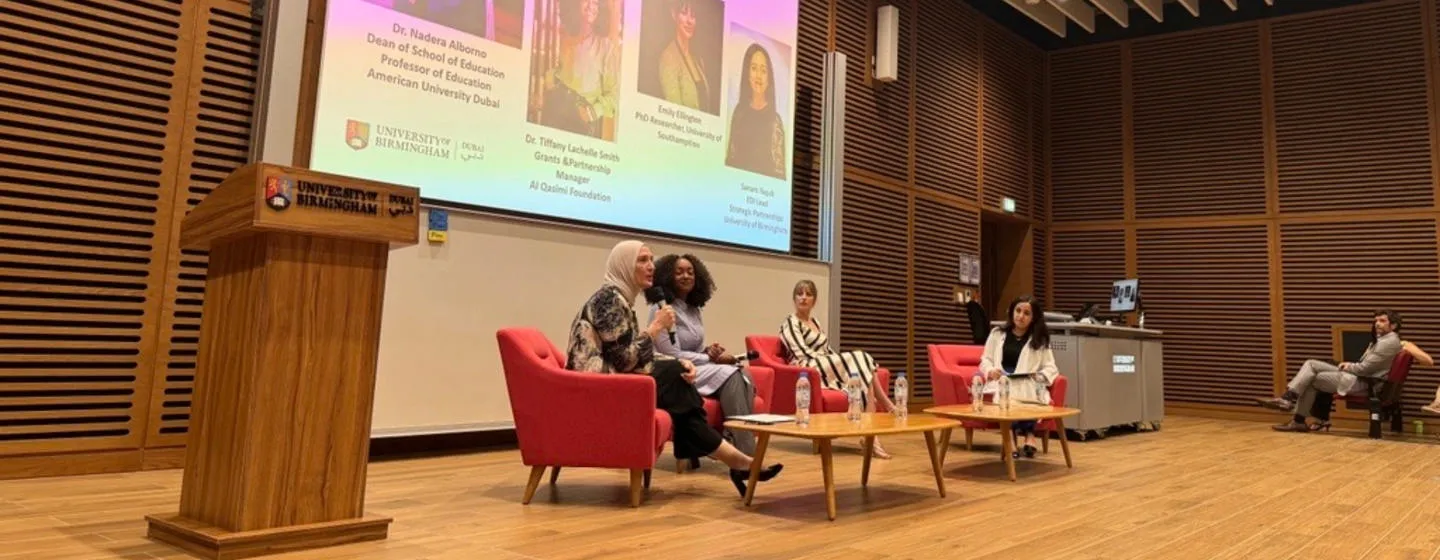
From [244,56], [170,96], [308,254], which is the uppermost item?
[244,56]

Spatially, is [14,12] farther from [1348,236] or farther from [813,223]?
[1348,236]

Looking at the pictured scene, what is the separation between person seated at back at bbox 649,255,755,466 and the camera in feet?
13.9

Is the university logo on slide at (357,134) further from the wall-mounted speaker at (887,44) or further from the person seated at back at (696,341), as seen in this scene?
the wall-mounted speaker at (887,44)

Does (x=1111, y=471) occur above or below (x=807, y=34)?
below

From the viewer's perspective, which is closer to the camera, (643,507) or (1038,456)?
(643,507)

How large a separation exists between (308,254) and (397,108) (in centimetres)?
216

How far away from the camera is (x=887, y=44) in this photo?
8.17 meters

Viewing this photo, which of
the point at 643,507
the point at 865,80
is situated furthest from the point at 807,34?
the point at 643,507

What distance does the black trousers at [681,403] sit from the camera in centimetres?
362

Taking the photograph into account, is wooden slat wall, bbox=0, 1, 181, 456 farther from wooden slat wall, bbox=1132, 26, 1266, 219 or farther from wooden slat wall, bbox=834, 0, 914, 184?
wooden slat wall, bbox=1132, 26, 1266, 219

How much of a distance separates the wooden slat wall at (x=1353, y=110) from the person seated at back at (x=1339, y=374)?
74.4 inches

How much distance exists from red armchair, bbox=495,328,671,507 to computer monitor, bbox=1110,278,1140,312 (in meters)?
6.27

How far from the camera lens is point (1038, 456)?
5.37 metres

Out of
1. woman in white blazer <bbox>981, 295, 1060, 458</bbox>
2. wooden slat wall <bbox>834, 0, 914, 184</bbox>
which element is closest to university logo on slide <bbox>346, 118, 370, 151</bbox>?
woman in white blazer <bbox>981, 295, 1060, 458</bbox>
